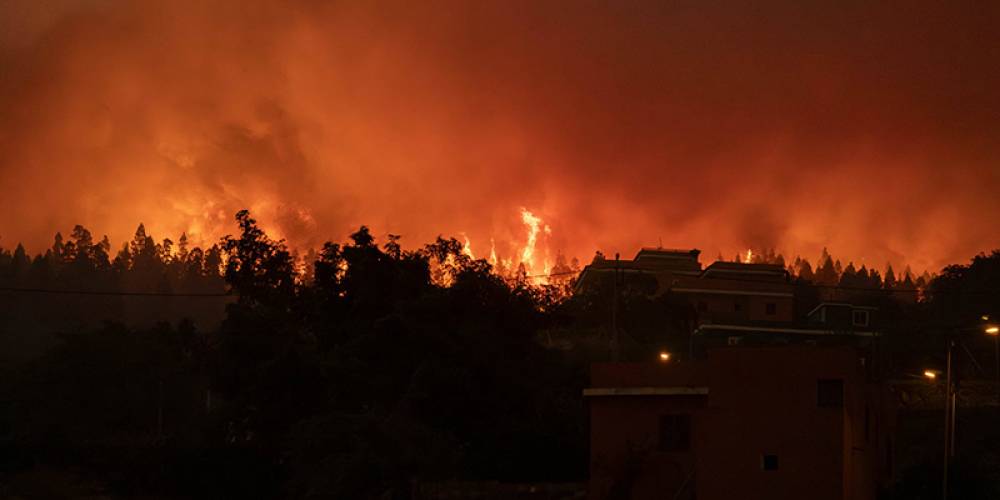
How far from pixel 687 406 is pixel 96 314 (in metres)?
103

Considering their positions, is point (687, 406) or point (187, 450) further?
point (187, 450)

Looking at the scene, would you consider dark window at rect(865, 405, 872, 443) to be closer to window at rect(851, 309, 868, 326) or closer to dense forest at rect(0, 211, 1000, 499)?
dense forest at rect(0, 211, 1000, 499)

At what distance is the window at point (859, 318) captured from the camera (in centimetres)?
6944

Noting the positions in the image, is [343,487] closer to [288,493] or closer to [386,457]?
[386,457]

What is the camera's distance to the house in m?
33.3

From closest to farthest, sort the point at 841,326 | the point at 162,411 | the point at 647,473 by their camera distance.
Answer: the point at 647,473 < the point at 841,326 < the point at 162,411

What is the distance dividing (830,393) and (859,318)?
1520 inches

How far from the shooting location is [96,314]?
126062 mm

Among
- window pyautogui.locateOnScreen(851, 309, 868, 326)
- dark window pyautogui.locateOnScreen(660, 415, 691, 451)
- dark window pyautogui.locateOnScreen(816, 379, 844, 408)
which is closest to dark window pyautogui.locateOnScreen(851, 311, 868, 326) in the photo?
window pyautogui.locateOnScreen(851, 309, 868, 326)

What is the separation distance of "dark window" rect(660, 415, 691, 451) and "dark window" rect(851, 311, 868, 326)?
3607cm

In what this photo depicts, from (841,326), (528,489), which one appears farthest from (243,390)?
(841,326)

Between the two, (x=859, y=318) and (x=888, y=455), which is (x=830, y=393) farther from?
(x=859, y=318)

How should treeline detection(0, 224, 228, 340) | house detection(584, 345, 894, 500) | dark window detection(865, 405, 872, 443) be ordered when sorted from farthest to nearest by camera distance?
treeline detection(0, 224, 228, 340)
dark window detection(865, 405, 872, 443)
house detection(584, 345, 894, 500)

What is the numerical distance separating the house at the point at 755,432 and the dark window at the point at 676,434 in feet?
0.16
